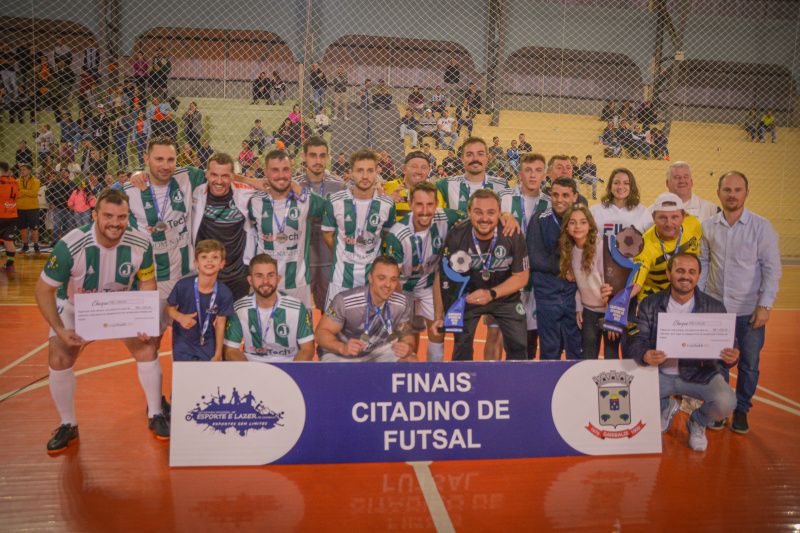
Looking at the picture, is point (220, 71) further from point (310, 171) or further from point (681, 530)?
point (681, 530)

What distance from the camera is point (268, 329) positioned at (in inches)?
183

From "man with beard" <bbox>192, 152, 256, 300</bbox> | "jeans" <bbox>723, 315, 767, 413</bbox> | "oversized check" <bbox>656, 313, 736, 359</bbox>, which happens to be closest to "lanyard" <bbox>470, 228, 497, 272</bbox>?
"oversized check" <bbox>656, 313, 736, 359</bbox>

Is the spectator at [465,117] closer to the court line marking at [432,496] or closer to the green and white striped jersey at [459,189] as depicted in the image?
the green and white striped jersey at [459,189]

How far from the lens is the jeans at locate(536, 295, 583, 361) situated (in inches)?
199

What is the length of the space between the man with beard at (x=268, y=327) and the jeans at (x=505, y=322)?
1267 mm

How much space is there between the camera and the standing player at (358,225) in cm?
520

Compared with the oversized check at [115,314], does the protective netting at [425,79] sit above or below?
above

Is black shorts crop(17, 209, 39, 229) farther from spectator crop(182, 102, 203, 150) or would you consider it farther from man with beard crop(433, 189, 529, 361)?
man with beard crop(433, 189, 529, 361)

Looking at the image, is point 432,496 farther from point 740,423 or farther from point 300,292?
point 740,423

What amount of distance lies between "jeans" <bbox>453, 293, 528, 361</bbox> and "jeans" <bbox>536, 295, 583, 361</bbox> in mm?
222

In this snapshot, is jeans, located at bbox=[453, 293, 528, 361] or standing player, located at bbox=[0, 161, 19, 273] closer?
jeans, located at bbox=[453, 293, 528, 361]

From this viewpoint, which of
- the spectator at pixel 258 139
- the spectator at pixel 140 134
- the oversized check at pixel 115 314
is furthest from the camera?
the spectator at pixel 258 139

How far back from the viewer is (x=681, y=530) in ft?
11.2

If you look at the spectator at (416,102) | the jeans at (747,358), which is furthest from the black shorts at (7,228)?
the jeans at (747,358)
